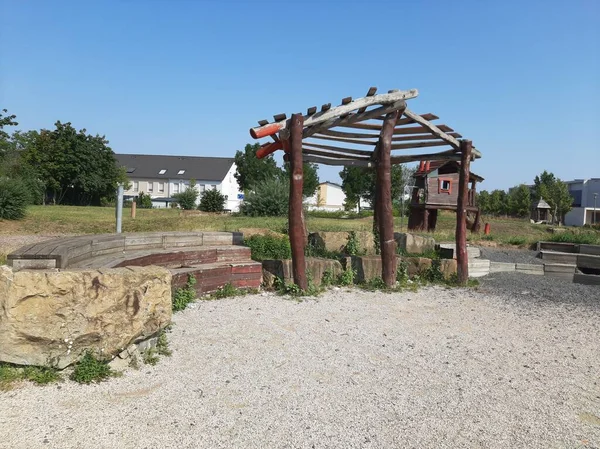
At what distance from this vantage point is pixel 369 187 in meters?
54.3

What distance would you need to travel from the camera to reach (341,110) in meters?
7.43

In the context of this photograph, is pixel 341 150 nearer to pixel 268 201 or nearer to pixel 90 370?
pixel 90 370

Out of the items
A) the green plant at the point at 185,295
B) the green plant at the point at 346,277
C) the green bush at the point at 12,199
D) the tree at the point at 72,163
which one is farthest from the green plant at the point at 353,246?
the tree at the point at 72,163

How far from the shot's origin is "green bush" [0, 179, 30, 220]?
15.4 m

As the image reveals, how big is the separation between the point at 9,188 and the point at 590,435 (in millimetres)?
17285

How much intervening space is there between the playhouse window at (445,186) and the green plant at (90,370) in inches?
711

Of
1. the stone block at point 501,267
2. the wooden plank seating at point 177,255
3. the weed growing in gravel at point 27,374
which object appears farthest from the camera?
the stone block at point 501,267

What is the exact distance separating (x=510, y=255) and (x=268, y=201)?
16045 mm

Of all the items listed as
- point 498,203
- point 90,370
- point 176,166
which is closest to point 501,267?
point 90,370

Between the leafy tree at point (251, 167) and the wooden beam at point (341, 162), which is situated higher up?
the leafy tree at point (251, 167)

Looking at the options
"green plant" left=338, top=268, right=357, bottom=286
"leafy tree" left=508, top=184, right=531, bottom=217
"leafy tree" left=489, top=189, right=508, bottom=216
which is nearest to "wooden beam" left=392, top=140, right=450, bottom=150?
"green plant" left=338, top=268, right=357, bottom=286

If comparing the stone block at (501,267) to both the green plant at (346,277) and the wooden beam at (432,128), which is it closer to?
the wooden beam at (432,128)

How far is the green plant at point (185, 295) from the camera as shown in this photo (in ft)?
20.0

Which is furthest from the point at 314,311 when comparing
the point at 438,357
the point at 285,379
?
the point at 285,379
